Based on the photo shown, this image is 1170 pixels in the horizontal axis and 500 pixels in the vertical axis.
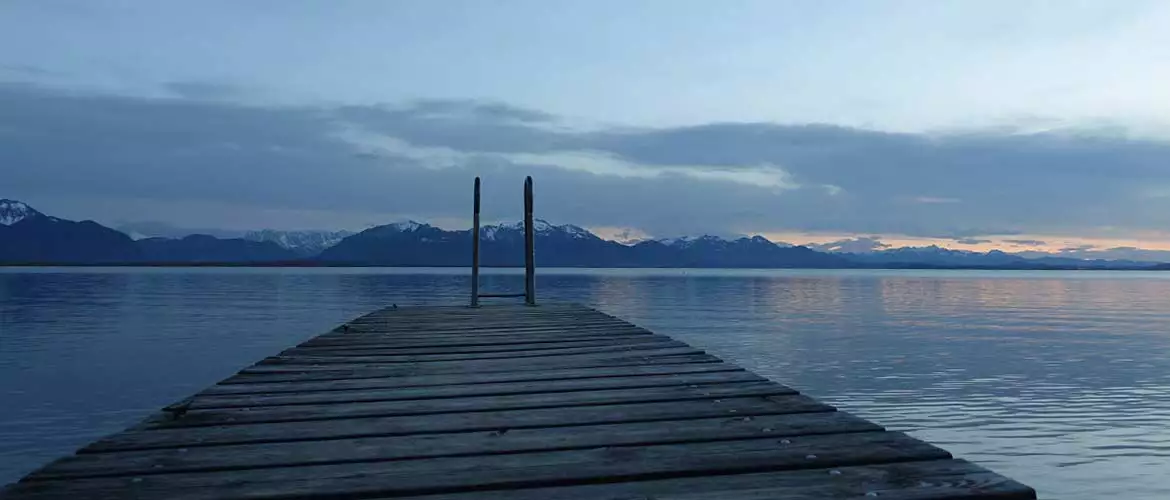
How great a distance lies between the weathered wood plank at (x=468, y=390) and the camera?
6.41 m

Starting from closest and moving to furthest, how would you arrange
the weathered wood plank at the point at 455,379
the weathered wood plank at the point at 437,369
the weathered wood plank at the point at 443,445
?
the weathered wood plank at the point at 443,445 → the weathered wood plank at the point at 455,379 → the weathered wood plank at the point at 437,369

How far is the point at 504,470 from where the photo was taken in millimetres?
4195

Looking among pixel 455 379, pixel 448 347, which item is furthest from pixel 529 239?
pixel 455 379

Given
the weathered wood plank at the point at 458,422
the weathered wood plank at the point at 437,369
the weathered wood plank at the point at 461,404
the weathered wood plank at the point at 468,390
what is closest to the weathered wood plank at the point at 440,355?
the weathered wood plank at the point at 437,369

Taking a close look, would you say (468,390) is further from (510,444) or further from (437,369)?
(510,444)

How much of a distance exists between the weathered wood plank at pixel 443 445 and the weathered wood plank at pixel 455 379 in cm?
223

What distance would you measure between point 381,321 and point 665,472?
11770mm

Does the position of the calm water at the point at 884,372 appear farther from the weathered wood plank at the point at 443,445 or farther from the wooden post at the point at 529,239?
the weathered wood plank at the point at 443,445

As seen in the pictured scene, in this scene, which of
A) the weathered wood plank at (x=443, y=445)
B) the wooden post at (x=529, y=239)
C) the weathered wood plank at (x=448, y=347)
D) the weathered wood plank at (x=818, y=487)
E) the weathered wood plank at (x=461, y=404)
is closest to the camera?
the weathered wood plank at (x=818, y=487)

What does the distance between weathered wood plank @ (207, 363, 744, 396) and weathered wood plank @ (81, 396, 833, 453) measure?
1.54 metres

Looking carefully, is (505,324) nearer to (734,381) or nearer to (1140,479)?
(734,381)

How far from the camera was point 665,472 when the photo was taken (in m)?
4.11

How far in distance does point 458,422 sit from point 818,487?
2544 millimetres

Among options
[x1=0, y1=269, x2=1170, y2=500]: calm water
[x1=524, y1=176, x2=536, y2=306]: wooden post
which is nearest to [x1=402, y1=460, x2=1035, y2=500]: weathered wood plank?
[x1=0, y1=269, x2=1170, y2=500]: calm water
